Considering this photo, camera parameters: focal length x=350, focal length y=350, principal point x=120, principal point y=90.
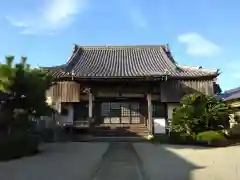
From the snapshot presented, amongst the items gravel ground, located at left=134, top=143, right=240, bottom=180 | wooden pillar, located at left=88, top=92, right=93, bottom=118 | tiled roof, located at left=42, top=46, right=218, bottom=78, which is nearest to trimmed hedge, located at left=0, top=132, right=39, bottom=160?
gravel ground, located at left=134, top=143, right=240, bottom=180

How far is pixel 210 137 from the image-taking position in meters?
19.5

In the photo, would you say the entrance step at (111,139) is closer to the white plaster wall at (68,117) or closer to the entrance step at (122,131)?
the entrance step at (122,131)

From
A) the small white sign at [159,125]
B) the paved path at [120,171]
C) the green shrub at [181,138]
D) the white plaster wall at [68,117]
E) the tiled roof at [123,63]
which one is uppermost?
the tiled roof at [123,63]

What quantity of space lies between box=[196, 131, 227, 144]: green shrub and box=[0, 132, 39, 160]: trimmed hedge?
31.0ft

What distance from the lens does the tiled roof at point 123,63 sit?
28.5 m

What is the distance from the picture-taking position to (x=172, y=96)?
28.4 m

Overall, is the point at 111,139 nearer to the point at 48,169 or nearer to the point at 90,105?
the point at 90,105

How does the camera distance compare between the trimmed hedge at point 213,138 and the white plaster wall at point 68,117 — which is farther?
the white plaster wall at point 68,117

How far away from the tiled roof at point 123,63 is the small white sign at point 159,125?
3794mm

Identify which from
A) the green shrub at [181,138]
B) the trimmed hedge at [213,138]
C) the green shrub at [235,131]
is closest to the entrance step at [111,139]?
the green shrub at [181,138]

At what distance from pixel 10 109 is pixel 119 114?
1389cm

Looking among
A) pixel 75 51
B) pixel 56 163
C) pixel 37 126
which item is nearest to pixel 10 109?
pixel 56 163

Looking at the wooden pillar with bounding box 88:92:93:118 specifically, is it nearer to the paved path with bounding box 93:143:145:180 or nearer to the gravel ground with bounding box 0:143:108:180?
the gravel ground with bounding box 0:143:108:180

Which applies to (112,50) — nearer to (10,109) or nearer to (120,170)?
(10,109)
